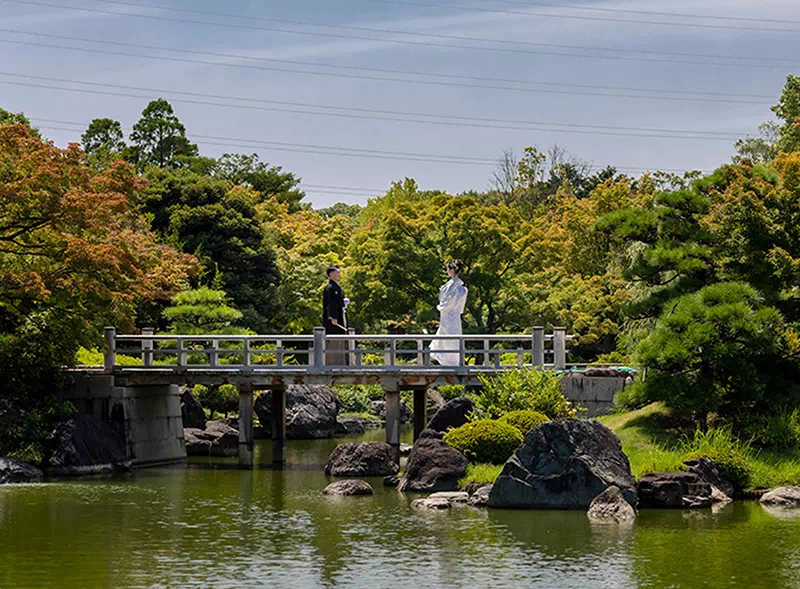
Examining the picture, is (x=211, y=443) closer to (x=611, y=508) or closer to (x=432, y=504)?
(x=432, y=504)

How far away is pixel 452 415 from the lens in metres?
31.7

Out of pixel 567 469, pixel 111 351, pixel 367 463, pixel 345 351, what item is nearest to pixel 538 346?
pixel 345 351

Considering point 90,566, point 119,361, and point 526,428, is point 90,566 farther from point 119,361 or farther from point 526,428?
point 119,361

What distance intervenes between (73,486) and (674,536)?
13722 millimetres

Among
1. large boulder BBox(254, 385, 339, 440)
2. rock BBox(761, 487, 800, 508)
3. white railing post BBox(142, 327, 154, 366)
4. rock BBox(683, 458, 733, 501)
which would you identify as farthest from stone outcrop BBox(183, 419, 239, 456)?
rock BBox(761, 487, 800, 508)

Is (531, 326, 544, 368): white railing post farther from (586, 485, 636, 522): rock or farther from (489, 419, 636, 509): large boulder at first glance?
(586, 485, 636, 522): rock

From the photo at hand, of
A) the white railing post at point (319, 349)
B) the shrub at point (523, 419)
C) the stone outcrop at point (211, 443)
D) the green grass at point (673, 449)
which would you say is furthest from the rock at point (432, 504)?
the stone outcrop at point (211, 443)

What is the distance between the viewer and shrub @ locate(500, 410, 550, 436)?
27.4 metres

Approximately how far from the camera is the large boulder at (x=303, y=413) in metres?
43.0

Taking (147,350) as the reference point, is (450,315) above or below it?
above

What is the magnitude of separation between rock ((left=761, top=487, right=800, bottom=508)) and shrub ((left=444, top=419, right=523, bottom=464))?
5055mm

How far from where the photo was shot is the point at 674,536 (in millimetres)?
21203

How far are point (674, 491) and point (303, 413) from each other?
20556mm

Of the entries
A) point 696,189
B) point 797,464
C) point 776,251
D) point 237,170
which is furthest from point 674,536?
point 237,170
